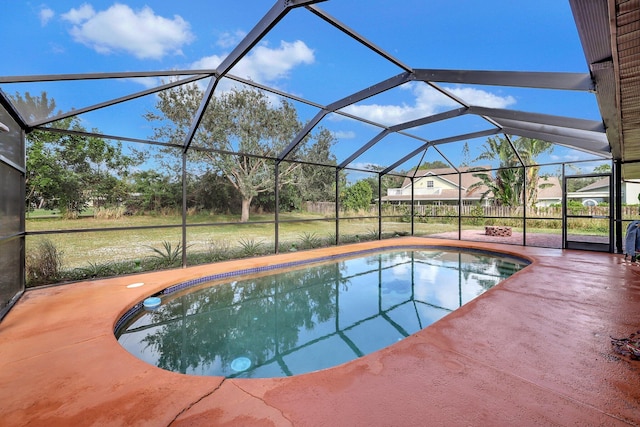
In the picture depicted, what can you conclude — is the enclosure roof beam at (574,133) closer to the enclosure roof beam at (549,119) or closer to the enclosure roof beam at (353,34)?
the enclosure roof beam at (549,119)

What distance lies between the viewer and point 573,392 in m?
1.91

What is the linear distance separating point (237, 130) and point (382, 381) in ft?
37.6

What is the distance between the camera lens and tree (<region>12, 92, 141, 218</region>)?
817 cm

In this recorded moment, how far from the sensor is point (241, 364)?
9.73 feet

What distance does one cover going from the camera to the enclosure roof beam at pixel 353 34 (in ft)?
9.99

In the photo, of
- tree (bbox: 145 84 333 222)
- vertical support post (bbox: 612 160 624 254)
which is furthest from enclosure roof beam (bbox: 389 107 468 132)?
tree (bbox: 145 84 333 222)

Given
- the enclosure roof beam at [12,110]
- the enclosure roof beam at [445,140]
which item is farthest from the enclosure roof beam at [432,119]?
the enclosure roof beam at [12,110]

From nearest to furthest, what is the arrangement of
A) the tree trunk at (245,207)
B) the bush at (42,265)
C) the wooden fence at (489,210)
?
1. the bush at (42,265)
2. the wooden fence at (489,210)
3. the tree trunk at (245,207)

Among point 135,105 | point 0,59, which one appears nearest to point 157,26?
point 0,59

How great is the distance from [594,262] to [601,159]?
9.58 feet

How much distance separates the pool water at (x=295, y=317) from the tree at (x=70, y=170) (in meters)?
6.79

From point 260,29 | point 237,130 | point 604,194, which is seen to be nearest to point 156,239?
point 237,130

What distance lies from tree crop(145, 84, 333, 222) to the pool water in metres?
6.58

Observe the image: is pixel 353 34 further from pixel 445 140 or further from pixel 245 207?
pixel 245 207
